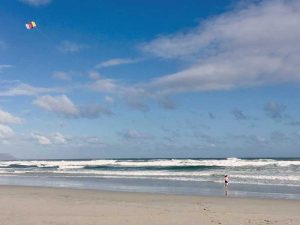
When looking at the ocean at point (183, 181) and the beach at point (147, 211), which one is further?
the ocean at point (183, 181)

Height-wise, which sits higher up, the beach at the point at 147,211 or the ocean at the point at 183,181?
the ocean at the point at 183,181

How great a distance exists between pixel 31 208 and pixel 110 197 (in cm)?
465

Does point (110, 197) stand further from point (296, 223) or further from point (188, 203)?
point (296, 223)

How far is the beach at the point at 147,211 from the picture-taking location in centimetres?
1203

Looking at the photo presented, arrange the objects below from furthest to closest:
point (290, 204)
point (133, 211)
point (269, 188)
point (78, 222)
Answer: point (269, 188), point (290, 204), point (133, 211), point (78, 222)

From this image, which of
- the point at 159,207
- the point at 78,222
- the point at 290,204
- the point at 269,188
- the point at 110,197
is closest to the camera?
the point at 78,222

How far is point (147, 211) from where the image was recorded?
45.2 feet

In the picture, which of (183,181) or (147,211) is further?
(183,181)

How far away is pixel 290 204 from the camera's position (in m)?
15.9

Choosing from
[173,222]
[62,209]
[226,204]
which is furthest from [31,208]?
[226,204]

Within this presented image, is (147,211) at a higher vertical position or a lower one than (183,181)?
lower

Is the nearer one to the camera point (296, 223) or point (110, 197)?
point (296, 223)

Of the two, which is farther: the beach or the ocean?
the ocean

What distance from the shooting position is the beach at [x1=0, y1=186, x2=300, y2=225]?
1203 centimetres
